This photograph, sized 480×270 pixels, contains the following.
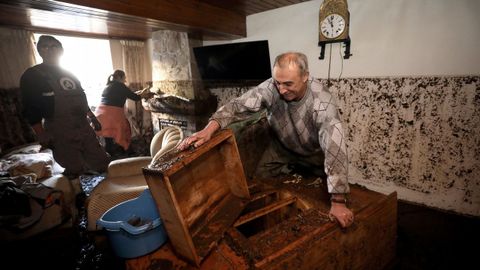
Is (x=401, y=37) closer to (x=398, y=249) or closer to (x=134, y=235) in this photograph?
(x=398, y=249)

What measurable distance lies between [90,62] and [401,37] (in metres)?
6.56

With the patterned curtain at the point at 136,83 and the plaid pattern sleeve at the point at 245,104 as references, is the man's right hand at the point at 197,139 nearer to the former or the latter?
the plaid pattern sleeve at the point at 245,104

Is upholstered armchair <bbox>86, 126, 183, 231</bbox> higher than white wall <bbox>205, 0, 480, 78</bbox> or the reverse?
the reverse

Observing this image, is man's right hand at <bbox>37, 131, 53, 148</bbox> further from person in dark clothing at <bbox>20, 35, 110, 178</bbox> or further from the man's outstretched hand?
the man's outstretched hand

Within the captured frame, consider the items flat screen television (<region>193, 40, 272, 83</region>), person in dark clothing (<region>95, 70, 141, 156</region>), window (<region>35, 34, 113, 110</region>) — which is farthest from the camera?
window (<region>35, 34, 113, 110</region>)

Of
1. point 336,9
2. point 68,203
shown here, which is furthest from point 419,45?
point 68,203

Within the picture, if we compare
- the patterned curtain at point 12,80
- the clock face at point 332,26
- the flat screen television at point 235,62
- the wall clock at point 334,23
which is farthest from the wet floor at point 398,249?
the patterned curtain at point 12,80

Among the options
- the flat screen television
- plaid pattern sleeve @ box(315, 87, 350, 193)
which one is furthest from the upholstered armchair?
the flat screen television

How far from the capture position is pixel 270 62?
4.33m

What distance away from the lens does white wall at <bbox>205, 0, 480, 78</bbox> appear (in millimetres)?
2648

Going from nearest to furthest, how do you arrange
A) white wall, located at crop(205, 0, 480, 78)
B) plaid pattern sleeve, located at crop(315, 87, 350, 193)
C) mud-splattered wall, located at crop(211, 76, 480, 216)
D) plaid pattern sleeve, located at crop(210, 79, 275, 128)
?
1. plaid pattern sleeve, located at crop(315, 87, 350, 193)
2. plaid pattern sleeve, located at crop(210, 79, 275, 128)
3. white wall, located at crop(205, 0, 480, 78)
4. mud-splattered wall, located at crop(211, 76, 480, 216)

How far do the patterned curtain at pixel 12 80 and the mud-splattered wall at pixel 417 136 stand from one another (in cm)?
615

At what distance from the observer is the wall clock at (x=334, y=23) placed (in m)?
3.18

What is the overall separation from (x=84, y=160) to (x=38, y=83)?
1147 mm
